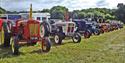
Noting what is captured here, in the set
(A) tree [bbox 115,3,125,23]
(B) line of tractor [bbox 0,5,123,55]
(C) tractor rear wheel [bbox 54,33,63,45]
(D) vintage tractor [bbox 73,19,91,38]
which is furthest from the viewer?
(A) tree [bbox 115,3,125,23]

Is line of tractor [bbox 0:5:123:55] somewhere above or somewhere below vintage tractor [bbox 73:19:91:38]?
above

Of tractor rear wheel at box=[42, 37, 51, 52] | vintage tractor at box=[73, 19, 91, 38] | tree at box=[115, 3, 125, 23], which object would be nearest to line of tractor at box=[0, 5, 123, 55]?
tractor rear wheel at box=[42, 37, 51, 52]

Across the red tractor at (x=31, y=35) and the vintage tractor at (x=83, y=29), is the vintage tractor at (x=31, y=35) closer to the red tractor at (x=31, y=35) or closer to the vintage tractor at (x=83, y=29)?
the red tractor at (x=31, y=35)

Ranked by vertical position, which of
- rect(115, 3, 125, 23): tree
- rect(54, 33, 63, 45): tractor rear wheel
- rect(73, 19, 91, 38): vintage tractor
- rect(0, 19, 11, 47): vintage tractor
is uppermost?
rect(0, 19, 11, 47): vintage tractor

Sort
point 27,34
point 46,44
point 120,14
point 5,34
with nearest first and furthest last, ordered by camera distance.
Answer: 1. point 46,44
2. point 27,34
3. point 5,34
4. point 120,14

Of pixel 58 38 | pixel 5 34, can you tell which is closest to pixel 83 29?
pixel 58 38

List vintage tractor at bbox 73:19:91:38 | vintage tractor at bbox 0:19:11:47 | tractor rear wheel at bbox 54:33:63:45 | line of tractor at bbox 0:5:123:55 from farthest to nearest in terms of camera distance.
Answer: vintage tractor at bbox 73:19:91:38 → tractor rear wheel at bbox 54:33:63:45 → vintage tractor at bbox 0:19:11:47 → line of tractor at bbox 0:5:123:55

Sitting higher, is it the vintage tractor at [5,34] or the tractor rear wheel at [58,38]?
the vintage tractor at [5,34]

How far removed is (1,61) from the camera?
10273 millimetres

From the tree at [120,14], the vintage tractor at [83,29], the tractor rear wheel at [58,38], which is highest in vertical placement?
the tractor rear wheel at [58,38]

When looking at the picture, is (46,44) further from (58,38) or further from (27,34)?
(58,38)

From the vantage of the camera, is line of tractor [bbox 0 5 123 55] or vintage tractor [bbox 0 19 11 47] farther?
vintage tractor [bbox 0 19 11 47]

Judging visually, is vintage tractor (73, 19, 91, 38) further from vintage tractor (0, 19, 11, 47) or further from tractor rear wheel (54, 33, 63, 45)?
vintage tractor (0, 19, 11, 47)

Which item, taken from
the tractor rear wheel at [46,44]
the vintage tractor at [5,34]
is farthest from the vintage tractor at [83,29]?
the tractor rear wheel at [46,44]
